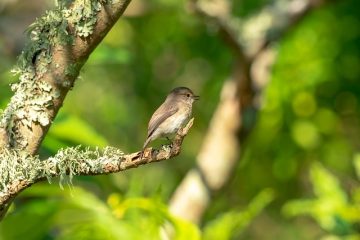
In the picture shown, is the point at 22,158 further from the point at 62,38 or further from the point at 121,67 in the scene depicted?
the point at 121,67

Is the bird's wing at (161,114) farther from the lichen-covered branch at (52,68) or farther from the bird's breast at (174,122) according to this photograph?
the lichen-covered branch at (52,68)

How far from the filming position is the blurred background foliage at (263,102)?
699cm

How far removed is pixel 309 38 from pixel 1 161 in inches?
236

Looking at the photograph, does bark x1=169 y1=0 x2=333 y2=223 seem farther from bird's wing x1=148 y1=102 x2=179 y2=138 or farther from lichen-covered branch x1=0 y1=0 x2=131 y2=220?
lichen-covered branch x1=0 y1=0 x2=131 y2=220

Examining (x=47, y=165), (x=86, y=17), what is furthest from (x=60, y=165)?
(x=86, y=17)

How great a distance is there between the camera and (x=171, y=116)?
305cm

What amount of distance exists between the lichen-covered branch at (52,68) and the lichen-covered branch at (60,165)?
59 mm

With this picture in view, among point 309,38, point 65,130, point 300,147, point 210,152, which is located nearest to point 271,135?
point 300,147

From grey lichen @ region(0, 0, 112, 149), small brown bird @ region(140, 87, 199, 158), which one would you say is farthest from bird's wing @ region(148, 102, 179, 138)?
grey lichen @ region(0, 0, 112, 149)

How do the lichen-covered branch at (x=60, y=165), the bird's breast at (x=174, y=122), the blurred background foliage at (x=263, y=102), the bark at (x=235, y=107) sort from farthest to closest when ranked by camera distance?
1. the blurred background foliage at (x=263, y=102)
2. the bark at (x=235, y=107)
3. the bird's breast at (x=174, y=122)
4. the lichen-covered branch at (x=60, y=165)

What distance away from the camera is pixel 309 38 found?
315 inches

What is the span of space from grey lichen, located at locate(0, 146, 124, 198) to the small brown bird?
0.62m

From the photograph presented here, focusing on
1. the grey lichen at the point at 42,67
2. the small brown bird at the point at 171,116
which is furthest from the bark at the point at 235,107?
the grey lichen at the point at 42,67

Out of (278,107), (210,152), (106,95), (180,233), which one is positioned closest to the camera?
(180,233)
